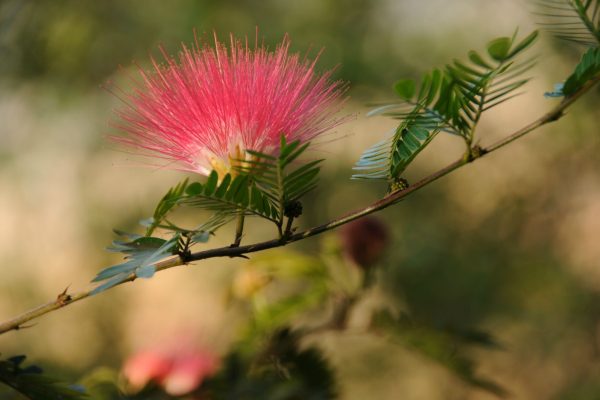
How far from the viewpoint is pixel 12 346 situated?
3723 millimetres

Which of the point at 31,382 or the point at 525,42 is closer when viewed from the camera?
the point at 525,42

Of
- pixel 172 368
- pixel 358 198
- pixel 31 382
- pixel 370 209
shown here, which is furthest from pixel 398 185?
pixel 358 198

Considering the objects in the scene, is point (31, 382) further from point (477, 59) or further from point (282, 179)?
point (477, 59)

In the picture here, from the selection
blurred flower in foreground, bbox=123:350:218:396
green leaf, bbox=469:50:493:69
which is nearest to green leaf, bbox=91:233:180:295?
green leaf, bbox=469:50:493:69

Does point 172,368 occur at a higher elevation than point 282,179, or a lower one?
lower

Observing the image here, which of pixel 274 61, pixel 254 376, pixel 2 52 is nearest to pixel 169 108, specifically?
pixel 274 61

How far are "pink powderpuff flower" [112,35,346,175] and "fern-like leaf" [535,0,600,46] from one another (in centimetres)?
20

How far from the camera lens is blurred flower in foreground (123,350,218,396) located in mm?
1229

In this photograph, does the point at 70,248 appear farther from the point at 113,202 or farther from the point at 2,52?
the point at 2,52

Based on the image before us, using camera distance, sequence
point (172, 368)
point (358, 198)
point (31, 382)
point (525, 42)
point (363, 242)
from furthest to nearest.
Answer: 1. point (358, 198)
2. point (363, 242)
3. point (172, 368)
4. point (31, 382)
5. point (525, 42)

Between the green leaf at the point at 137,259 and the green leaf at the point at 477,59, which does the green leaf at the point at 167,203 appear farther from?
the green leaf at the point at 477,59

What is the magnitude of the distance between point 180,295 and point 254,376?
324cm

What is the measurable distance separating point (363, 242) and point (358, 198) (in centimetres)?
229

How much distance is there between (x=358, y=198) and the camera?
3.67m
